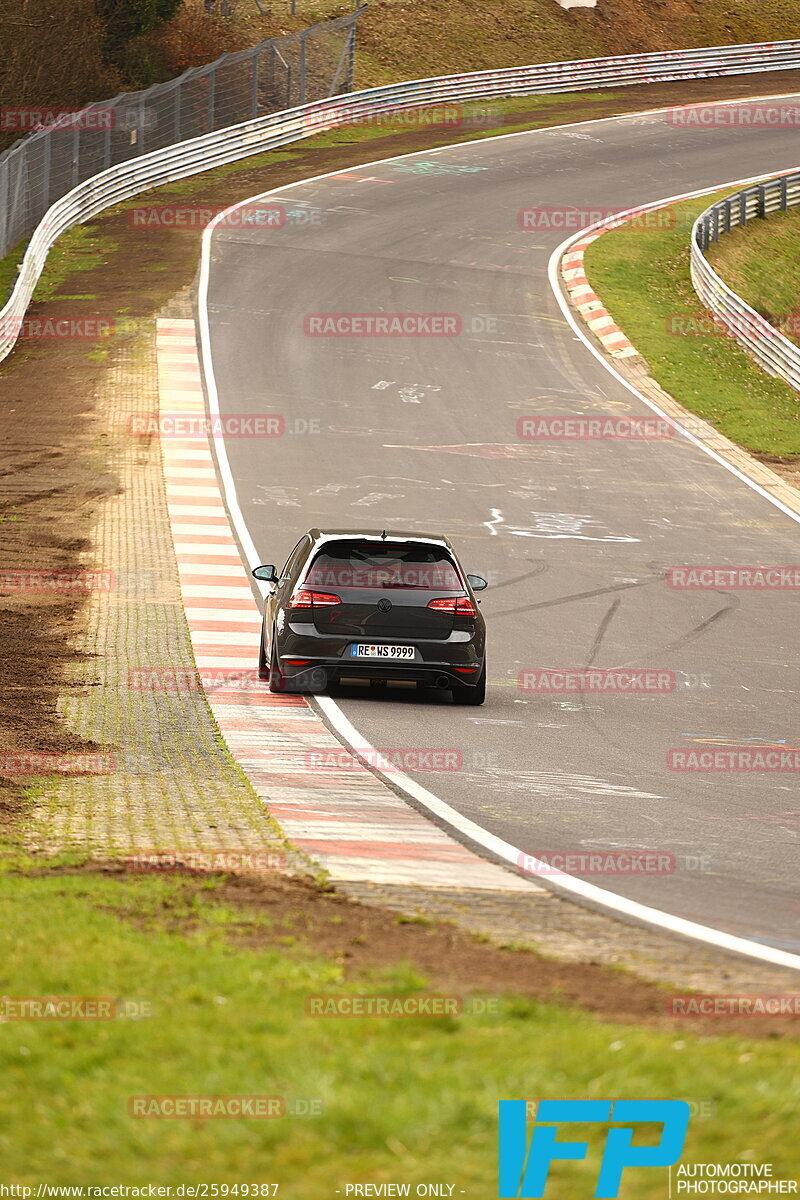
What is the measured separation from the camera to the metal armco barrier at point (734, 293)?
35.0 metres

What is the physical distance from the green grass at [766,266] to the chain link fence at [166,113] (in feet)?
59.9

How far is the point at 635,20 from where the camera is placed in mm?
69125

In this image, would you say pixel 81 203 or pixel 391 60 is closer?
pixel 81 203

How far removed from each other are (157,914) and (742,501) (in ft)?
66.1

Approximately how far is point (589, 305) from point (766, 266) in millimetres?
9970

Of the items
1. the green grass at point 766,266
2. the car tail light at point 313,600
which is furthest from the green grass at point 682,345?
the car tail light at point 313,600

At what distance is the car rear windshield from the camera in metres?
14.0

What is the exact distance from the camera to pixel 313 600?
13906mm

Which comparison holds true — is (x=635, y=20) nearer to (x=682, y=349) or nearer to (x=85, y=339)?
(x=682, y=349)

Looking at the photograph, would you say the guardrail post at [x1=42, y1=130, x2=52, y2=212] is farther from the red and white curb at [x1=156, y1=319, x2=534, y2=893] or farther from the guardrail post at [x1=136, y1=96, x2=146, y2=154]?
the red and white curb at [x1=156, y1=319, x2=534, y2=893]

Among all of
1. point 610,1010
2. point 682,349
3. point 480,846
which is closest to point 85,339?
point 682,349

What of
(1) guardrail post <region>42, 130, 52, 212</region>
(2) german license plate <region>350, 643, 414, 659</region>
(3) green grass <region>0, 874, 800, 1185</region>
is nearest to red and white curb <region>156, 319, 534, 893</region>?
(2) german license plate <region>350, 643, 414, 659</region>

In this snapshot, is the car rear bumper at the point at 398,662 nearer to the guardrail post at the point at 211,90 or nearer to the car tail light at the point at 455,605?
the car tail light at the point at 455,605

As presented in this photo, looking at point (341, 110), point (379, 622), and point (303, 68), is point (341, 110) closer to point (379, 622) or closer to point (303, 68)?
point (303, 68)
